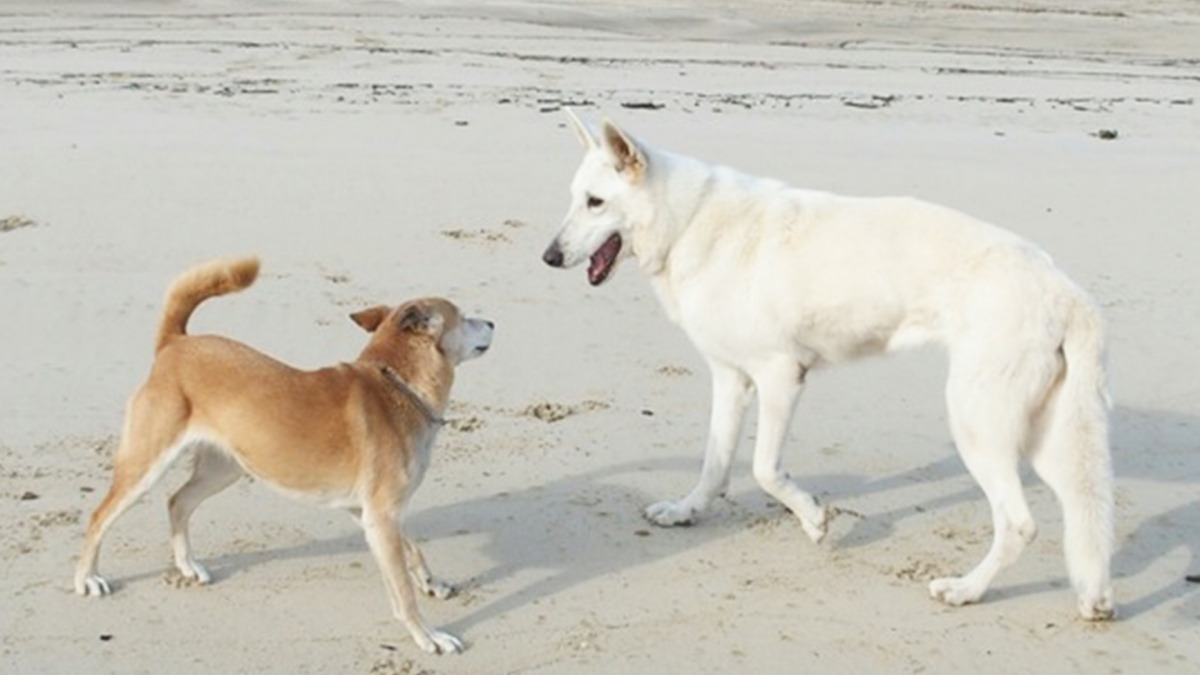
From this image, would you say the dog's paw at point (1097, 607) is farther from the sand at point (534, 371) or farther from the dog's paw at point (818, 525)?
the dog's paw at point (818, 525)

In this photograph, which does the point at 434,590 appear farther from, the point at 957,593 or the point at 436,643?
the point at 957,593

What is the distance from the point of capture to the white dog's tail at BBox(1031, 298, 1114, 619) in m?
4.79

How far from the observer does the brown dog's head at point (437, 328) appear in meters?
4.88

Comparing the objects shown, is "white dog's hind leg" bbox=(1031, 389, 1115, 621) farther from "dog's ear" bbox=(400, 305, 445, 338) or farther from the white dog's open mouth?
"dog's ear" bbox=(400, 305, 445, 338)

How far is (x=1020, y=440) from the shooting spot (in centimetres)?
494

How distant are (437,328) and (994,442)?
1.74 m

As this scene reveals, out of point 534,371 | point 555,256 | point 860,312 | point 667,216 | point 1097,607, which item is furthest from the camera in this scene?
point 534,371

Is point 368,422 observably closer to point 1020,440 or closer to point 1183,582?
point 1020,440

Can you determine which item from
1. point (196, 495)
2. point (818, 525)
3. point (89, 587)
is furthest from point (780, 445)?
point (89, 587)

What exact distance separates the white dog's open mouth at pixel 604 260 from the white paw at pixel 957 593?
1641 mm

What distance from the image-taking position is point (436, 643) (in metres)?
4.50

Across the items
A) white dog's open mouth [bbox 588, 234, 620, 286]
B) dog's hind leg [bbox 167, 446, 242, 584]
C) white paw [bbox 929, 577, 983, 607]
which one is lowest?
A: white paw [bbox 929, 577, 983, 607]

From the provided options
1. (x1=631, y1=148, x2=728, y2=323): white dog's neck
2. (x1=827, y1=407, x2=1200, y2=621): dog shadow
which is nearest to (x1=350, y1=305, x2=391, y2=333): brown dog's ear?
(x1=631, y1=148, x2=728, y2=323): white dog's neck

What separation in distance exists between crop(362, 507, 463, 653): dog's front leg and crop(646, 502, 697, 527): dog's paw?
1167mm
